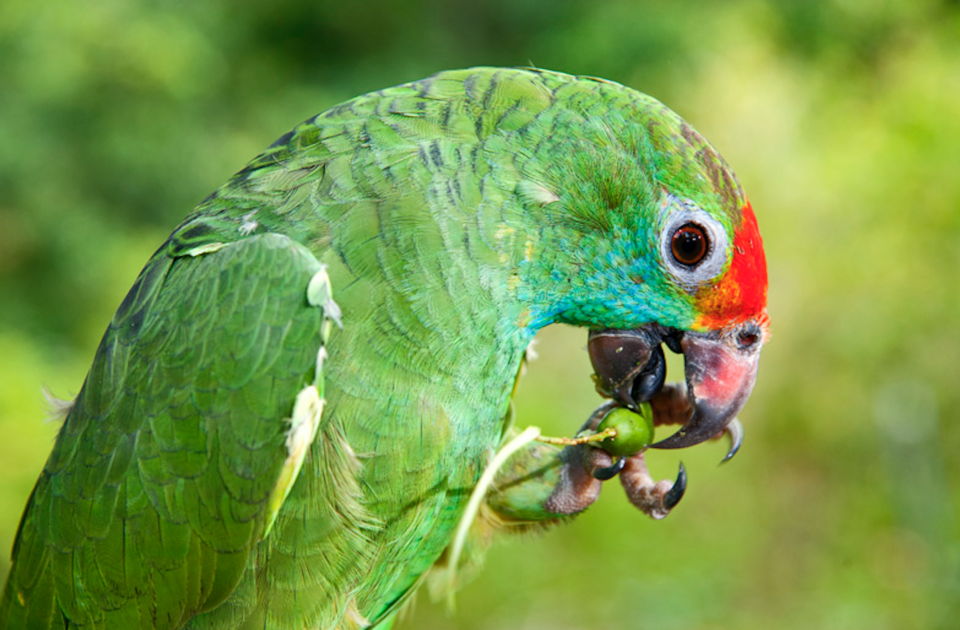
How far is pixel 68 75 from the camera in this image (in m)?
5.49

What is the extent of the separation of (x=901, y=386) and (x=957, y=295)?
591 mm

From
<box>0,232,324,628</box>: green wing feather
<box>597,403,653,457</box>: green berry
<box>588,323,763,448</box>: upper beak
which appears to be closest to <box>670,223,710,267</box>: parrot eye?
<box>588,323,763,448</box>: upper beak

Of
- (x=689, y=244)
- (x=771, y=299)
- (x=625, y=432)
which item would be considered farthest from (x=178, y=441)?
(x=771, y=299)

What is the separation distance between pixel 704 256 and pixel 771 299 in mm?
3833

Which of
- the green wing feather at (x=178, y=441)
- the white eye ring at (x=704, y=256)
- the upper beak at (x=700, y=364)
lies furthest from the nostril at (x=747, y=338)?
the green wing feather at (x=178, y=441)

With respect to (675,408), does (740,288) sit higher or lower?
higher

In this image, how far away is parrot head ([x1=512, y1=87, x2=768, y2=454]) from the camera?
1522 millimetres

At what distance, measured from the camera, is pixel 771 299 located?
16.8 feet

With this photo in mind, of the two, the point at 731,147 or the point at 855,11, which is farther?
the point at 855,11

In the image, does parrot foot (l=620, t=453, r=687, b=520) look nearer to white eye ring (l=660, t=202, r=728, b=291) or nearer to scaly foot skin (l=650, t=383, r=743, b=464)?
scaly foot skin (l=650, t=383, r=743, b=464)

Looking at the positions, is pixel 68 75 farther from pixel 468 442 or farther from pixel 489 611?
Result: pixel 468 442

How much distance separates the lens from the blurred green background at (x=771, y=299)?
4.24 metres

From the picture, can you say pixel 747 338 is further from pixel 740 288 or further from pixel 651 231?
pixel 651 231

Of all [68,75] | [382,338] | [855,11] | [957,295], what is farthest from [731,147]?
[382,338]
